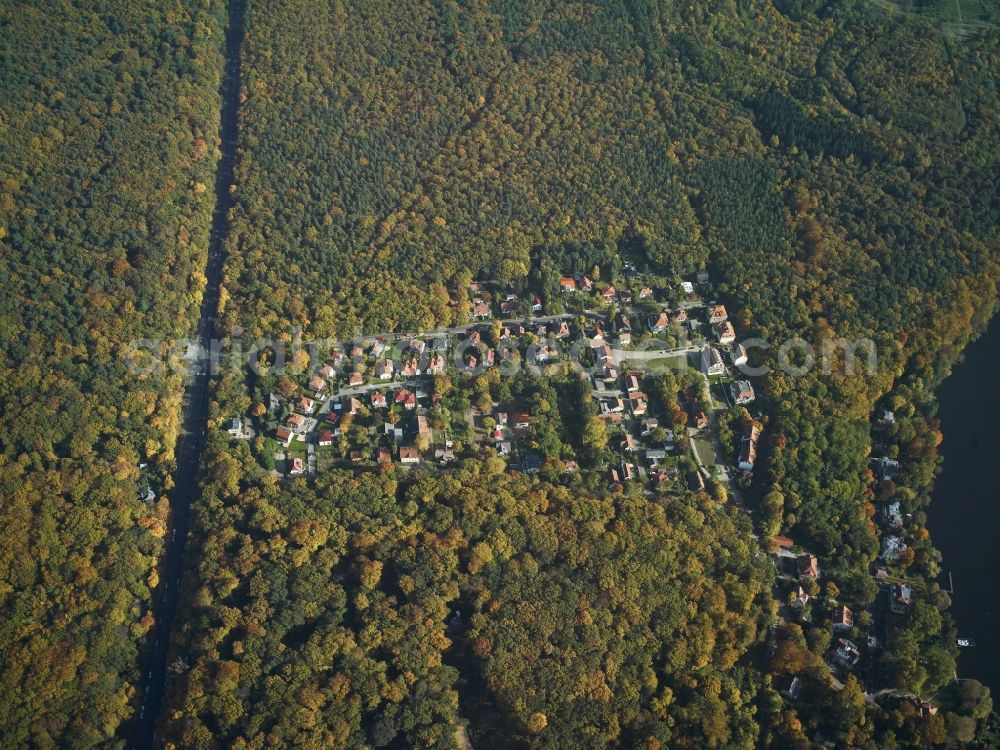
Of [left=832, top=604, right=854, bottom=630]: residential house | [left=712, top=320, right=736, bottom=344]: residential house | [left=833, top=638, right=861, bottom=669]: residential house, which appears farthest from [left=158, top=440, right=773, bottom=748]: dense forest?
[left=712, top=320, right=736, bottom=344]: residential house

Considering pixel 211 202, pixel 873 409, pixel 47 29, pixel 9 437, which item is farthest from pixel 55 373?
pixel 873 409

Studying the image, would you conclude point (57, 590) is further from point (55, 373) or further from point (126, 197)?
point (126, 197)

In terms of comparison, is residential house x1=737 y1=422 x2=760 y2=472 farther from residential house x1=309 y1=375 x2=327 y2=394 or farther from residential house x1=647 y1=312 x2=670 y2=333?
residential house x1=309 y1=375 x2=327 y2=394

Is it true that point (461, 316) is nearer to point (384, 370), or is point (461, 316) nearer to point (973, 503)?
point (384, 370)

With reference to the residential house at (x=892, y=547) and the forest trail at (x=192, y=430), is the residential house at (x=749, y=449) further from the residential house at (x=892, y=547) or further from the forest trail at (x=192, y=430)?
the forest trail at (x=192, y=430)

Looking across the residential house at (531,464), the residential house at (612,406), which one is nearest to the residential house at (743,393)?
the residential house at (612,406)

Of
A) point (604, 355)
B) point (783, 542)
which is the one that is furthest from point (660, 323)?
point (783, 542)
